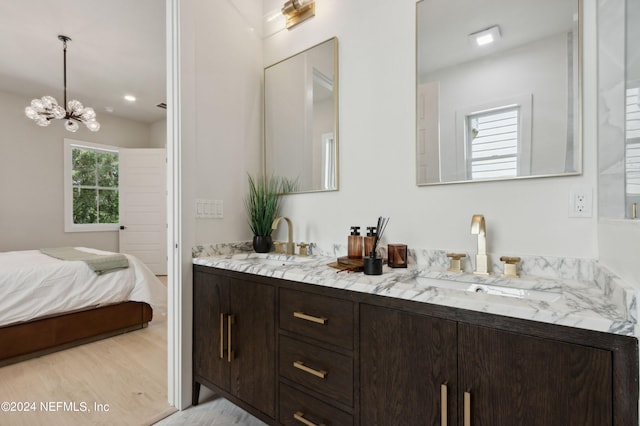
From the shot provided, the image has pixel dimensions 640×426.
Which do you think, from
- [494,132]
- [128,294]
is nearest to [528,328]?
[494,132]

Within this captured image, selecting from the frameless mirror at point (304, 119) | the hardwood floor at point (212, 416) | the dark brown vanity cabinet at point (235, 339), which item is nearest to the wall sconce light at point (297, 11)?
the frameless mirror at point (304, 119)

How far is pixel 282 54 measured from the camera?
2.12 metres

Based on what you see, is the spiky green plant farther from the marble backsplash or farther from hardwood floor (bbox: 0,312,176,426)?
hardwood floor (bbox: 0,312,176,426)

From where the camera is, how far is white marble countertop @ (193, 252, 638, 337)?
713 mm

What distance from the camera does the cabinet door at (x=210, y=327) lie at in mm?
1599

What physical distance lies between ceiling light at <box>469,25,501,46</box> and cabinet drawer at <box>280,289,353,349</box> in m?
1.26

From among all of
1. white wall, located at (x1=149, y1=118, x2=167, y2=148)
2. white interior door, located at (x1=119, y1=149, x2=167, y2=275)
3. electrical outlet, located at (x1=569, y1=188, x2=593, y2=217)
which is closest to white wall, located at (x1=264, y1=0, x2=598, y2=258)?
electrical outlet, located at (x1=569, y1=188, x2=593, y2=217)

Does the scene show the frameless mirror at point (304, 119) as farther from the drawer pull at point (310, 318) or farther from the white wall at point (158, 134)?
the white wall at point (158, 134)

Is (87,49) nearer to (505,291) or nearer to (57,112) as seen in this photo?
(57,112)

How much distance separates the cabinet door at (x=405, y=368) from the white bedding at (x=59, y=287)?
8.37 feet

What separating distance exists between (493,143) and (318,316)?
1.04 meters

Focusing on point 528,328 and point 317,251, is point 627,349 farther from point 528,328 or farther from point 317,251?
point 317,251

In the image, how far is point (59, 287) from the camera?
250 centimetres

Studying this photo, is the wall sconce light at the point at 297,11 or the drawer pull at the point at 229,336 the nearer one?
the drawer pull at the point at 229,336
